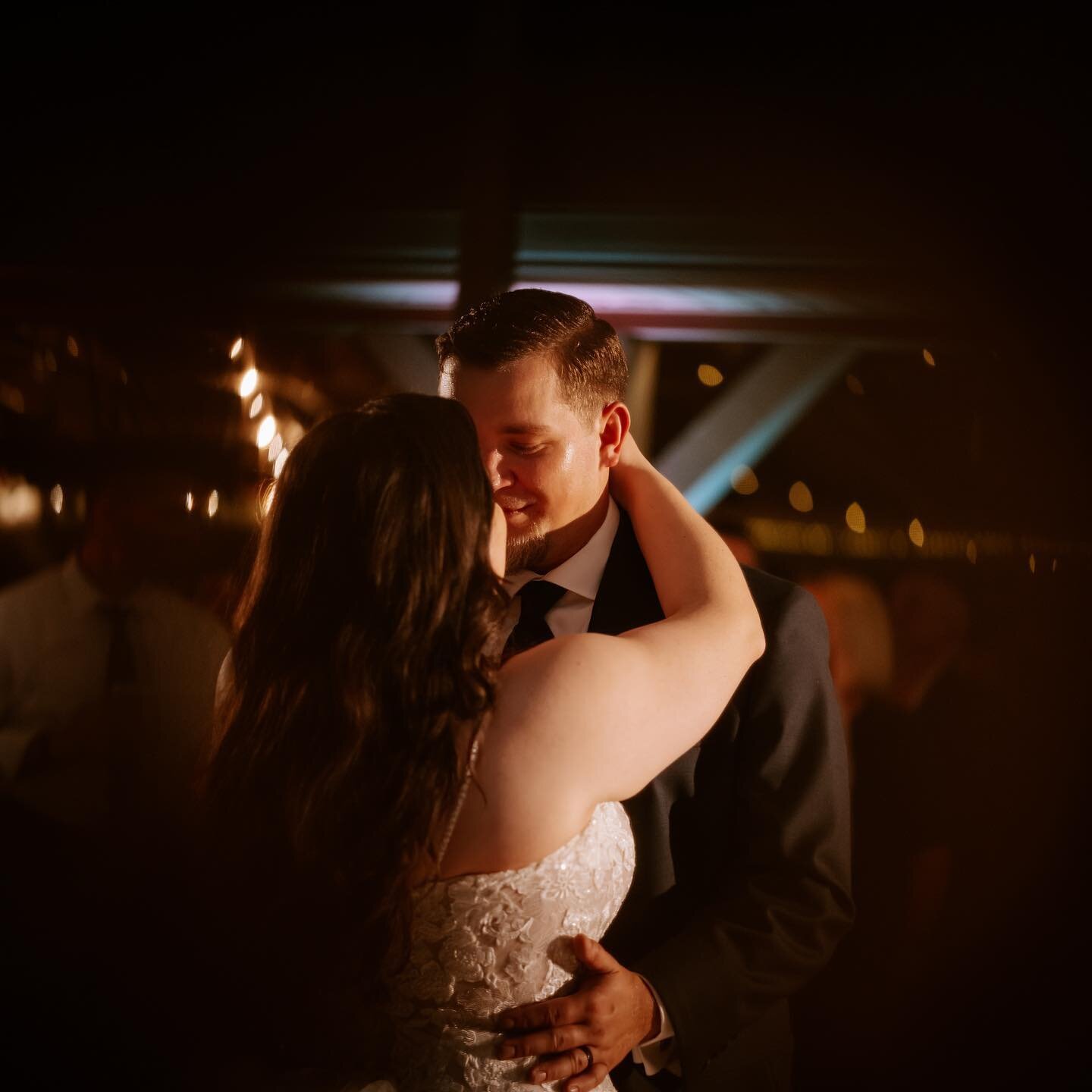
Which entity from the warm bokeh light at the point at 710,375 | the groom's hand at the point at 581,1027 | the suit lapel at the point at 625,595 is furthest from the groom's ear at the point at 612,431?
the warm bokeh light at the point at 710,375

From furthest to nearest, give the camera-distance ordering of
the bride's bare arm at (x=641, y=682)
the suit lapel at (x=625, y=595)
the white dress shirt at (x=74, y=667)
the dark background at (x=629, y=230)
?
the white dress shirt at (x=74, y=667)
the dark background at (x=629, y=230)
the suit lapel at (x=625, y=595)
the bride's bare arm at (x=641, y=682)

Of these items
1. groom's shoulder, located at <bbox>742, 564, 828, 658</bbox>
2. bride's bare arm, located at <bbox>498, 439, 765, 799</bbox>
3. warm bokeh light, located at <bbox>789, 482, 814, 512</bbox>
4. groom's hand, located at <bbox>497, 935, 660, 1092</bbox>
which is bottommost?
groom's hand, located at <bbox>497, 935, 660, 1092</bbox>

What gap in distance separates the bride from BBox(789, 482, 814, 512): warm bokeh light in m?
1.42

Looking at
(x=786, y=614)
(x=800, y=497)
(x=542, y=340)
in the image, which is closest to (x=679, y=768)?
(x=786, y=614)

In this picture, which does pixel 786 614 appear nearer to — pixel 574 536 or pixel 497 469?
pixel 574 536

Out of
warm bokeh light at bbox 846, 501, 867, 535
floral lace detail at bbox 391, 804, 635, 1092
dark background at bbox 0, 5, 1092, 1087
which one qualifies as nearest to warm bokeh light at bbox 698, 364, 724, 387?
dark background at bbox 0, 5, 1092, 1087

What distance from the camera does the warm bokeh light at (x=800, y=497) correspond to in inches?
86.6

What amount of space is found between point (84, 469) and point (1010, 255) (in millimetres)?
1972

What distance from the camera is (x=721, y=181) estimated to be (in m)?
1.71

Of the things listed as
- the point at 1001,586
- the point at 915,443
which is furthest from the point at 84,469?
the point at 1001,586

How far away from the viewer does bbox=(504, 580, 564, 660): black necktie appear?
1220 millimetres

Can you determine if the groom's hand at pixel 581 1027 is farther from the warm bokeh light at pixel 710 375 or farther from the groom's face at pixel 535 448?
the warm bokeh light at pixel 710 375

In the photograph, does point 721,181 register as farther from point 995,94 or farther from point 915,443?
point 915,443

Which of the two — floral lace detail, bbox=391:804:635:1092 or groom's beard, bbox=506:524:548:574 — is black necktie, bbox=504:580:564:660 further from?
floral lace detail, bbox=391:804:635:1092
